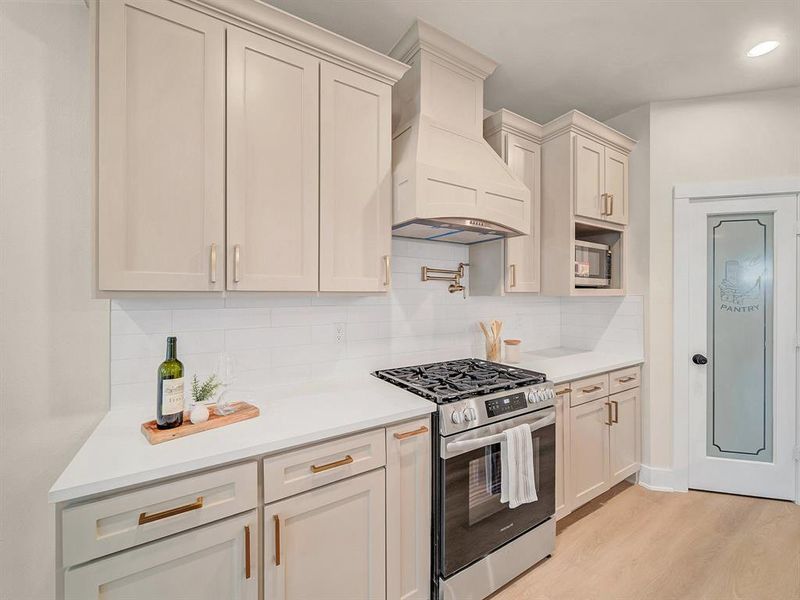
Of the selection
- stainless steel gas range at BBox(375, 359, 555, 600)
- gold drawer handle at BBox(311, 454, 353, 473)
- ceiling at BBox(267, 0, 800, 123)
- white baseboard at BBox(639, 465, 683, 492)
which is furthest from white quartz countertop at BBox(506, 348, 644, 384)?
ceiling at BBox(267, 0, 800, 123)

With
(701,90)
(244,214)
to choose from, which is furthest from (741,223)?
(244,214)

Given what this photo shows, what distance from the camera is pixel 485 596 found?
69.5 inches

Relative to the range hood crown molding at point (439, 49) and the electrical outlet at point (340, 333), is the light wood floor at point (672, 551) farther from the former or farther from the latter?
the range hood crown molding at point (439, 49)

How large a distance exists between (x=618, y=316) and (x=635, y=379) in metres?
0.50

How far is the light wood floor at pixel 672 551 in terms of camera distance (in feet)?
6.00

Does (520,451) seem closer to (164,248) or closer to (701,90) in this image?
(164,248)

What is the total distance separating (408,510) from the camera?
1.58 metres

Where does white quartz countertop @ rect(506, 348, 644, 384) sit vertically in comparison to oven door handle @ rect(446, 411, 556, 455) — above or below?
above

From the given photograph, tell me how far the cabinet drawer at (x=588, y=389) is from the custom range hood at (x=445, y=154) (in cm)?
104

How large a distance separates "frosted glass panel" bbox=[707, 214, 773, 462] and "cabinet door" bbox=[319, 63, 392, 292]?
2491 millimetres

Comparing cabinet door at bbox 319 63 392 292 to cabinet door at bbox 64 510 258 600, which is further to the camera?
cabinet door at bbox 319 63 392 292

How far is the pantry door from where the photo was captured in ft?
8.20

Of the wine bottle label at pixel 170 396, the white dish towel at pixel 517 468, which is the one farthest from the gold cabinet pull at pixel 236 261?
the white dish towel at pixel 517 468

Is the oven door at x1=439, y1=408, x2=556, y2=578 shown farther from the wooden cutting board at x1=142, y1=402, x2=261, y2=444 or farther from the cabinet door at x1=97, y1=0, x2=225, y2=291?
the cabinet door at x1=97, y1=0, x2=225, y2=291
